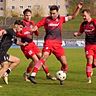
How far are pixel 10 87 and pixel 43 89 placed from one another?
94 centimetres

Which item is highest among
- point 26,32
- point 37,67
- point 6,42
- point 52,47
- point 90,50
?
point 26,32

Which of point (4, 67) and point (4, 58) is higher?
point (4, 58)

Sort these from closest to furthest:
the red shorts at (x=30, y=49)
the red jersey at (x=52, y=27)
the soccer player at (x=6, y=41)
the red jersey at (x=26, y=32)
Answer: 1. the soccer player at (x=6, y=41)
2. the red jersey at (x=52, y=27)
3. the red jersey at (x=26, y=32)
4. the red shorts at (x=30, y=49)

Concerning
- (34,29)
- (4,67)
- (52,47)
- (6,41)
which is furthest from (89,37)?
(4,67)

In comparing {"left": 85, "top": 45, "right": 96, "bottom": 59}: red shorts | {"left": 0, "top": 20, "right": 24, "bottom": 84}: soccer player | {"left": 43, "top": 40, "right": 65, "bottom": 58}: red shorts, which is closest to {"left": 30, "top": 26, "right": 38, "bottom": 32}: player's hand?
{"left": 43, "top": 40, "right": 65, "bottom": 58}: red shorts

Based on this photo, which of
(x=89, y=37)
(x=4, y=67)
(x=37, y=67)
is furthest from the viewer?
(x=89, y=37)

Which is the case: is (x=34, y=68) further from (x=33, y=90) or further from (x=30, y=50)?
(x=33, y=90)

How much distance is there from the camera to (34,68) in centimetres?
1330

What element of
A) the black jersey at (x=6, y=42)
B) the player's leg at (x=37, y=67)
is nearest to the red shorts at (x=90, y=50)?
the player's leg at (x=37, y=67)

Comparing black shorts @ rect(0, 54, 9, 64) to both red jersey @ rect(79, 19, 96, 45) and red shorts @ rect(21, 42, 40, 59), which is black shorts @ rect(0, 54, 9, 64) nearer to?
red shorts @ rect(21, 42, 40, 59)

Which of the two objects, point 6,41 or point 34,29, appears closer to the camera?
point 6,41

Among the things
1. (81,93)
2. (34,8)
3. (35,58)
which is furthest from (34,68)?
(34,8)

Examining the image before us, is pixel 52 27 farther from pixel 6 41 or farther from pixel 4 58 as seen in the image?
pixel 4 58

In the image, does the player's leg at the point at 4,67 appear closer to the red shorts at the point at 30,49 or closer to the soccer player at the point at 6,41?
the soccer player at the point at 6,41
